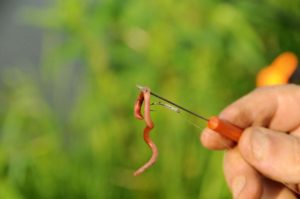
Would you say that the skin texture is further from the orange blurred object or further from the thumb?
the orange blurred object

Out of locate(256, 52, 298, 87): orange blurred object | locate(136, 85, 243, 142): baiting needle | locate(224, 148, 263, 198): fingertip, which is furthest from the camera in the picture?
locate(256, 52, 298, 87): orange blurred object

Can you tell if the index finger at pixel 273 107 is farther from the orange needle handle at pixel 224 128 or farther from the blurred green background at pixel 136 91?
the blurred green background at pixel 136 91

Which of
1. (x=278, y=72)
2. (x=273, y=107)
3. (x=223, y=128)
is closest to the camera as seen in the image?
(x=223, y=128)

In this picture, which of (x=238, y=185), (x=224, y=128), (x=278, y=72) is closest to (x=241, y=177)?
(x=238, y=185)

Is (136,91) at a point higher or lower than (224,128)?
lower

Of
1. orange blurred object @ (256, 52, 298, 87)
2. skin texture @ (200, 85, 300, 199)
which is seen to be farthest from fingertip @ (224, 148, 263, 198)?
orange blurred object @ (256, 52, 298, 87)

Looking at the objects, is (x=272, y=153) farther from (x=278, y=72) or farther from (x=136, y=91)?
(x=136, y=91)
